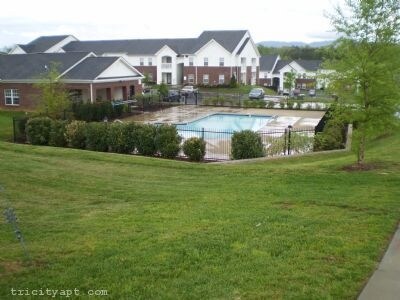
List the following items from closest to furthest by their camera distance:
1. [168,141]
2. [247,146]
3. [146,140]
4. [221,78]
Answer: [247,146] < [168,141] < [146,140] < [221,78]

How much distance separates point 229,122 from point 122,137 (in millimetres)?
17212

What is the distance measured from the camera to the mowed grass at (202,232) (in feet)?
17.6

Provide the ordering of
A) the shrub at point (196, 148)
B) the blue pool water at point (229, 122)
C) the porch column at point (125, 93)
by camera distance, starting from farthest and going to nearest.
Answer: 1. the porch column at point (125, 93)
2. the blue pool water at point (229, 122)
3. the shrub at point (196, 148)

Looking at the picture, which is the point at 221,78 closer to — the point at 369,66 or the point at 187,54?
the point at 187,54

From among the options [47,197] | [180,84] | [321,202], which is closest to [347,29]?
[321,202]

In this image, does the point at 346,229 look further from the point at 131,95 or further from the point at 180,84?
the point at 180,84

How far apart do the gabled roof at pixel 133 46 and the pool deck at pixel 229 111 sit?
93.6 ft

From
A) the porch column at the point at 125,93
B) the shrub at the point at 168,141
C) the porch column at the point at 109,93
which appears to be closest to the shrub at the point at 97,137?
the shrub at the point at 168,141

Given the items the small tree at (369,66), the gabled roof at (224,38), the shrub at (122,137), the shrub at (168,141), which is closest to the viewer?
the small tree at (369,66)

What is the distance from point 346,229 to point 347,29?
7279 mm

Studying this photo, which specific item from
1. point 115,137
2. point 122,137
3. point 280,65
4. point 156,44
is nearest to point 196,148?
point 122,137

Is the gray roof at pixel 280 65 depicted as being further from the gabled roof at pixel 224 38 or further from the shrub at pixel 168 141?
the shrub at pixel 168 141

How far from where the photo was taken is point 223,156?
67.7 ft

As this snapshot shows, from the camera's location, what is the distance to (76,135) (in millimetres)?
22453
